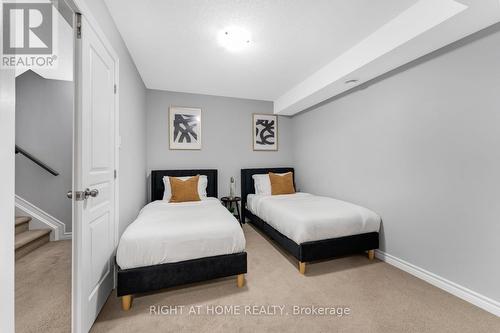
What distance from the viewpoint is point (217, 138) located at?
3939 millimetres

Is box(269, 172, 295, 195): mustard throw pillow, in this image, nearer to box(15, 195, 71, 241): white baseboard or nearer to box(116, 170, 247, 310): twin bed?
box(116, 170, 247, 310): twin bed

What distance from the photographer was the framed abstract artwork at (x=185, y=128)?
12.1ft

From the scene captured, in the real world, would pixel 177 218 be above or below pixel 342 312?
above

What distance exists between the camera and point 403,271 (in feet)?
7.34

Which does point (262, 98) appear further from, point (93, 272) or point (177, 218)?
point (93, 272)

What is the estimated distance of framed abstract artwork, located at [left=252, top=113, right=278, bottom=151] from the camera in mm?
4188

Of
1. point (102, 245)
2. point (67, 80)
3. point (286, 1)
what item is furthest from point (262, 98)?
point (102, 245)

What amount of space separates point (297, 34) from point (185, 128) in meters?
2.43

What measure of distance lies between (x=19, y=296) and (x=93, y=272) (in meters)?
0.98

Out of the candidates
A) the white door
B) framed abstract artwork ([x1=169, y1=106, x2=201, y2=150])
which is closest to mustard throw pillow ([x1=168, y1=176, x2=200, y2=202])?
framed abstract artwork ([x1=169, y1=106, x2=201, y2=150])

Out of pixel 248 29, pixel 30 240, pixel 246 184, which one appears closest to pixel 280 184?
pixel 246 184

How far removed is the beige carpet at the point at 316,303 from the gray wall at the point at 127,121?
88 centimetres

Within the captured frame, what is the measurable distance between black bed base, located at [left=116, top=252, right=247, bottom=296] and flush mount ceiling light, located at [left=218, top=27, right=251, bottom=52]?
7.03ft

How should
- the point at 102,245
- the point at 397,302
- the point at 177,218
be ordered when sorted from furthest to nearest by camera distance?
the point at 177,218 → the point at 397,302 → the point at 102,245
